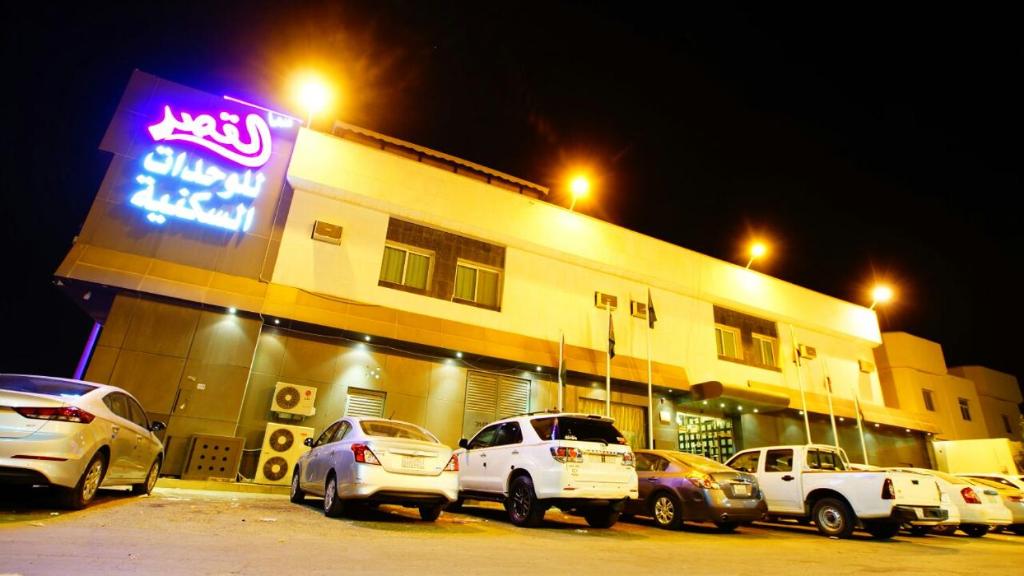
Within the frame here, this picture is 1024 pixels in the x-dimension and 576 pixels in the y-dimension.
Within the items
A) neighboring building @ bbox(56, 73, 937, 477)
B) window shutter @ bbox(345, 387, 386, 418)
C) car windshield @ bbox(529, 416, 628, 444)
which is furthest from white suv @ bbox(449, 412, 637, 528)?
neighboring building @ bbox(56, 73, 937, 477)

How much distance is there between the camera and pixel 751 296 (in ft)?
74.3

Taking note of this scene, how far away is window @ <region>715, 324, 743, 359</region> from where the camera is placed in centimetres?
2147

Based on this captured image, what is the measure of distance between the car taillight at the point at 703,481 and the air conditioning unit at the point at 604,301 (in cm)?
993

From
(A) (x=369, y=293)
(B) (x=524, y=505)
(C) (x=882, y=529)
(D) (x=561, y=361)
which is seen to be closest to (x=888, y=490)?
(C) (x=882, y=529)

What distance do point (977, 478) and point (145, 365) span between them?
23.0 metres

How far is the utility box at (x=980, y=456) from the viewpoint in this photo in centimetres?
2320

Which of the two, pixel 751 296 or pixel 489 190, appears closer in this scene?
pixel 489 190

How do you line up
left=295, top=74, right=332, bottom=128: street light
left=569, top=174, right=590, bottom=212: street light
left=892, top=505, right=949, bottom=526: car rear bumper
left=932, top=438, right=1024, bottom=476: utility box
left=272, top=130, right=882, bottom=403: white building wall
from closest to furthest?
left=892, top=505, right=949, bottom=526: car rear bumper → left=295, top=74, right=332, bottom=128: street light → left=272, top=130, right=882, bottom=403: white building wall → left=569, top=174, right=590, bottom=212: street light → left=932, top=438, right=1024, bottom=476: utility box

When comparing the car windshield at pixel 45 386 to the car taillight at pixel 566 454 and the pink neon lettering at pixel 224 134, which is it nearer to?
the car taillight at pixel 566 454

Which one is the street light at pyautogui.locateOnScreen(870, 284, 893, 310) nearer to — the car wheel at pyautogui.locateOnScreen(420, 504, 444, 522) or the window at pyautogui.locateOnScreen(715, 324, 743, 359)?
the window at pyautogui.locateOnScreen(715, 324, 743, 359)

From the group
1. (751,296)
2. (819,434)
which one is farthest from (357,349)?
(819,434)

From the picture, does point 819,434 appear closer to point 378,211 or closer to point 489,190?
point 489,190

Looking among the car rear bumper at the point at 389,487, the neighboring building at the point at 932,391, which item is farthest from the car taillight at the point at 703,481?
the neighboring building at the point at 932,391

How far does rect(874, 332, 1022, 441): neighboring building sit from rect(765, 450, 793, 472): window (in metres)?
21.3
